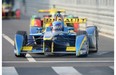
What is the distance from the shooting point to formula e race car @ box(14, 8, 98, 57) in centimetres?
1360

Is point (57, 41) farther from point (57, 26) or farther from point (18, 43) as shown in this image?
point (18, 43)

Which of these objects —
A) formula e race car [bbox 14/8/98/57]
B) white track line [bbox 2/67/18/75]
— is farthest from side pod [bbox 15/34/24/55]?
white track line [bbox 2/67/18/75]

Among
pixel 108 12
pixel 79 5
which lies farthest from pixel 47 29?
pixel 79 5

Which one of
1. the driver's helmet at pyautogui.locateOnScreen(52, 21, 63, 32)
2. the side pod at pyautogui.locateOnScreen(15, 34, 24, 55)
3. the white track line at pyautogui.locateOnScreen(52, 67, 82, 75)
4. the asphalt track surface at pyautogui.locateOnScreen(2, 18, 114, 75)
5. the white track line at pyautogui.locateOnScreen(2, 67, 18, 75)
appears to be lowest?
the asphalt track surface at pyautogui.locateOnScreen(2, 18, 114, 75)

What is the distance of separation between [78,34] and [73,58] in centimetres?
69

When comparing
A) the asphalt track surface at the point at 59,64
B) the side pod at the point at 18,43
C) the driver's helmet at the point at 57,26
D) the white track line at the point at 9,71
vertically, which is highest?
the driver's helmet at the point at 57,26

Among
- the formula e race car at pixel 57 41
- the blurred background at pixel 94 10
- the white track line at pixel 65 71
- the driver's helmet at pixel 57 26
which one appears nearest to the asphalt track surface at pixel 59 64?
the white track line at pixel 65 71

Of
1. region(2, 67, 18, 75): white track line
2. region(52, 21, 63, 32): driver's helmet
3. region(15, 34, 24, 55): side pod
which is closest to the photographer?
region(2, 67, 18, 75): white track line

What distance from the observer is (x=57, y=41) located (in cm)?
1409

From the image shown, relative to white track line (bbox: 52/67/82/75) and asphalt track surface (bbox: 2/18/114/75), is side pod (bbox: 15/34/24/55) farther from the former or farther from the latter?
white track line (bbox: 52/67/82/75)

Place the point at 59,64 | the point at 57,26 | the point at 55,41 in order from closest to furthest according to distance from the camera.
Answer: the point at 59,64
the point at 55,41
the point at 57,26

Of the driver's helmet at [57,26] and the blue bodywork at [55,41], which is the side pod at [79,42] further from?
the driver's helmet at [57,26]

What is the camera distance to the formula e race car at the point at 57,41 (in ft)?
44.6

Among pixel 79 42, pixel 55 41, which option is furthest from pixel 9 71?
pixel 55 41
